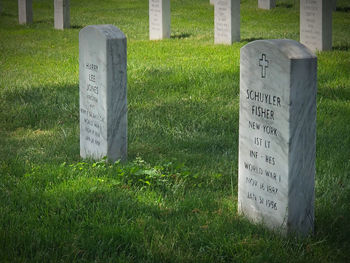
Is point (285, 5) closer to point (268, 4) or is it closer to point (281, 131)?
point (268, 4)

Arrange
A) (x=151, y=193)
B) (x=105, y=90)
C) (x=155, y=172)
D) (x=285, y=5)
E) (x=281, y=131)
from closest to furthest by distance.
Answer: (x=281, y=131), (x=151, y=193), (x=155, y=172), (x=105, y=90), (x=285, y=5)

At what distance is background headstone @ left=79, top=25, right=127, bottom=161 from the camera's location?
5246mm

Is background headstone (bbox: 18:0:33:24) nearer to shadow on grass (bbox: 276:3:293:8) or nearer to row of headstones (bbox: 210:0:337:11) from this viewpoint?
row of headstones (bbox: 210:0:337:11)

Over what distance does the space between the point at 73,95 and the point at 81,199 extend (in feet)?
13.1

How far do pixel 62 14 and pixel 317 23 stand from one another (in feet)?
25.0

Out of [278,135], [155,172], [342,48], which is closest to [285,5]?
[342,48]

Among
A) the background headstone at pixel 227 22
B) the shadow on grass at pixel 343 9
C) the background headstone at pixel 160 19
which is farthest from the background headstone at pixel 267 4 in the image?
the background headstone at pixel 227 22

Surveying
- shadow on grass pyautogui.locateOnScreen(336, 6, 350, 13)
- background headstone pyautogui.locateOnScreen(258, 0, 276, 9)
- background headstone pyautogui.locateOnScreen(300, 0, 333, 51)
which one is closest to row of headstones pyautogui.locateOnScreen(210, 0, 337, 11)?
background headstone pyautogui.locateOnScreen(258, 0, 276, 9)

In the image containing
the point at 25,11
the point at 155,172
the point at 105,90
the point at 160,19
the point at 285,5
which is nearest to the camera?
the point at 155,172

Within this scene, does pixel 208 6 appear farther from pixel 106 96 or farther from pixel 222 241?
pixel 222 241

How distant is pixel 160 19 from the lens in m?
13.5

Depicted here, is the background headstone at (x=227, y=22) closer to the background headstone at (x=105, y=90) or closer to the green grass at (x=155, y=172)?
the green grass at (x=155, y=172)

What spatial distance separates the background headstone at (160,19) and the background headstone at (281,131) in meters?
9.72

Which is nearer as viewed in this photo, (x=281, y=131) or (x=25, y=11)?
(x=281, y=131)
